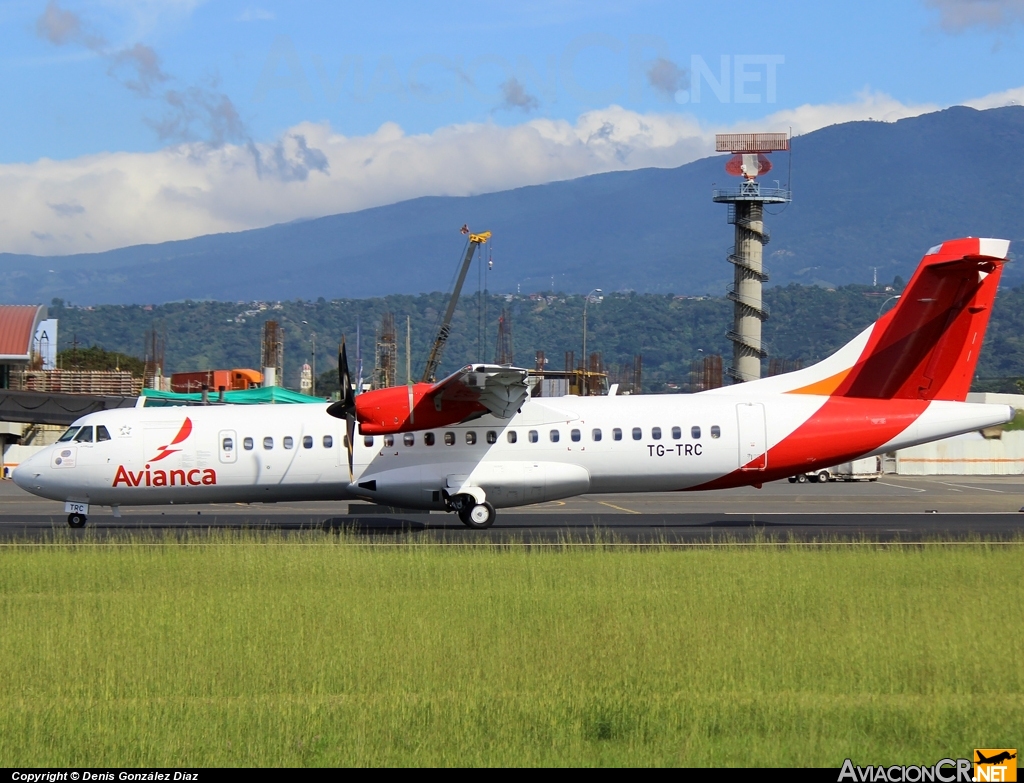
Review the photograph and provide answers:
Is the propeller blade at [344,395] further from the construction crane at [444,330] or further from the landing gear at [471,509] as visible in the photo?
the construction crane at [444,330]

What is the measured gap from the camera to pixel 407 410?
1066 inches

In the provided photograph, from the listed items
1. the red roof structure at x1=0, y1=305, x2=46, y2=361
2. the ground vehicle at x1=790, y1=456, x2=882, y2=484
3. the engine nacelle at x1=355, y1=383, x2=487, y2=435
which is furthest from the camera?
the red roof structure at x1=0, y1=305, x2=46, y2=361

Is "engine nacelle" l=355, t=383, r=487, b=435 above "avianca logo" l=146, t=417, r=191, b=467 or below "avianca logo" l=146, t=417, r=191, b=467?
above

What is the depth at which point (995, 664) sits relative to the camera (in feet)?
42.7

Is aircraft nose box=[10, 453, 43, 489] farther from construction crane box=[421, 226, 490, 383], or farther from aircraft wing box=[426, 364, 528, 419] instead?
construction crane box=[421, 226, 490, 383]

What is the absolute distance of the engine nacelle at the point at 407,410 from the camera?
26891 mm

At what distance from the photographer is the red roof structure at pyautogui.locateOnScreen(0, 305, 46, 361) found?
222ft

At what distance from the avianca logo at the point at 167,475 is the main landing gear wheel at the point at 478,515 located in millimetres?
6206

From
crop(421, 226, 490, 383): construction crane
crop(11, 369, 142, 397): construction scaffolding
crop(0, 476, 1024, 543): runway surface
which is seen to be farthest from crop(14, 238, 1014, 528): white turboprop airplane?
crop(421, 226, 490, 383): construction crane

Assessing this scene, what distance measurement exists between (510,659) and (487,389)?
14.1 metres

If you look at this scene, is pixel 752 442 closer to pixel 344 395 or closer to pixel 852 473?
pixel 344 395

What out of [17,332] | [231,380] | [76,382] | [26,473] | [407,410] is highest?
[17,332]

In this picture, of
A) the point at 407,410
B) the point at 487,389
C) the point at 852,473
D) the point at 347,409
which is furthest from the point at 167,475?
the point at 852,473

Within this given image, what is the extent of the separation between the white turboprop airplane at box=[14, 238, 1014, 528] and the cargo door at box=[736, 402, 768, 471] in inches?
1.0
